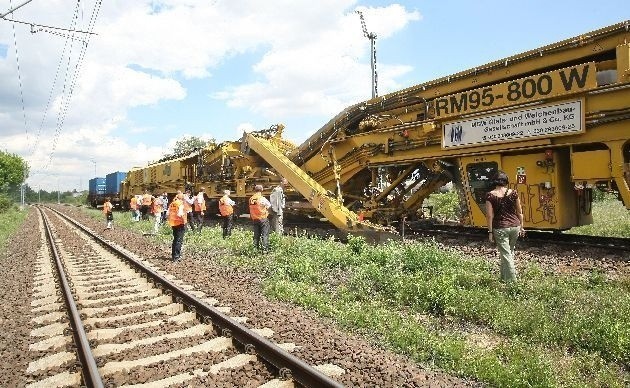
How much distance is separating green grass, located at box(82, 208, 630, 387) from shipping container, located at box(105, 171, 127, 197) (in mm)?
34330

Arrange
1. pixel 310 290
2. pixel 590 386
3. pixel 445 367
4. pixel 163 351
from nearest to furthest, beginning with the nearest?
pixel 590 386, pixel 445 367, pixel 163 351, pixel 310 290

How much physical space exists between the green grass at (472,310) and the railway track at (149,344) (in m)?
1.14

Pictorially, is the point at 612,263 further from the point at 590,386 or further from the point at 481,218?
the point at 590,386

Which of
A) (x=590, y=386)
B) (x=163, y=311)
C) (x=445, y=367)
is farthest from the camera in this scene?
(x=163, y=311)

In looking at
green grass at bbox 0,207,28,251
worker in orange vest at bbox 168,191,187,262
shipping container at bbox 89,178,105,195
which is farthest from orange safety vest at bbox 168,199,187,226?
shipping container at bbox 89,178,105,195

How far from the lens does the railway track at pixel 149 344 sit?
3801 mm

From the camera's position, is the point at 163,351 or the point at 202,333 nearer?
the point at 163,351

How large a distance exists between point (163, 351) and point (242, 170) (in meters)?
12.7

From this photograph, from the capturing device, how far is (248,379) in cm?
376

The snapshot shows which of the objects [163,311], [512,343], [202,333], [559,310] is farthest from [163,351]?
[559,310]

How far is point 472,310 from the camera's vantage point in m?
5.28

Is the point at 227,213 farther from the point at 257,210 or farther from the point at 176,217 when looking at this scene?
the point at 257,210

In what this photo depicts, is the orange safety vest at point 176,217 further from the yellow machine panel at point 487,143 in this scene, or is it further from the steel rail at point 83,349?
the yellow machine panel at point 487,143

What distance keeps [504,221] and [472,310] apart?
1598 mm
